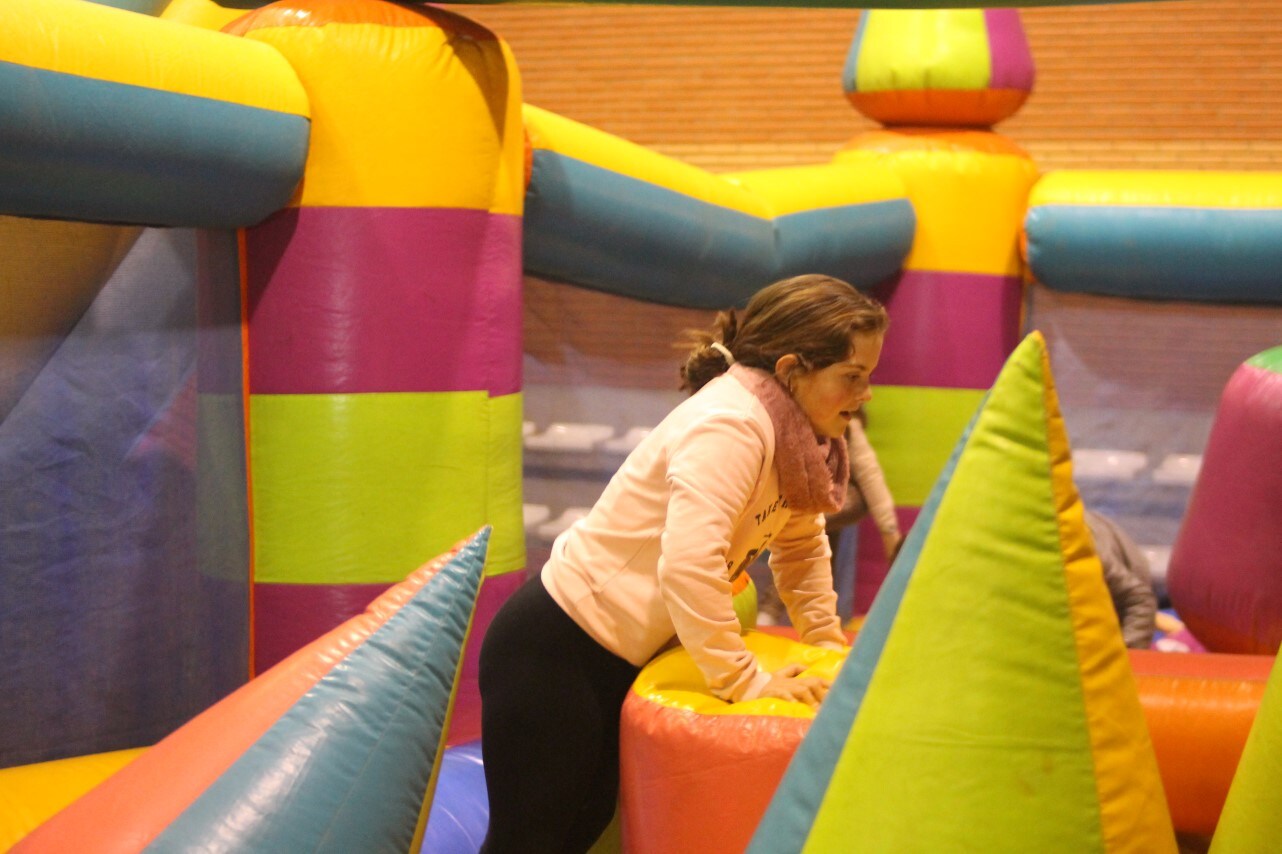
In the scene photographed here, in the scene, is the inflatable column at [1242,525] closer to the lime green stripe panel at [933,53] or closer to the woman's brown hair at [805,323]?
the lime green stripe panel at [933,53]

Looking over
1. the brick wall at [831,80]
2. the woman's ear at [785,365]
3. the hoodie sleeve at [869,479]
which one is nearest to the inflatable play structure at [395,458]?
the woman's ear at [785,365]

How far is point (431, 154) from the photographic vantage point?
185 cm

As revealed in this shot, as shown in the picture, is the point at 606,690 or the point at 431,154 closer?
the point at 606,690

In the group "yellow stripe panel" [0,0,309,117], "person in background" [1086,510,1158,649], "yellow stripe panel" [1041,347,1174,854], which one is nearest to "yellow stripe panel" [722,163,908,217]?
"person in background" [1086,510,1158,649]

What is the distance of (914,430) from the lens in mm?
3088

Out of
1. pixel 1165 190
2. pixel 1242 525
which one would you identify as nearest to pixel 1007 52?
pixel 1165 190

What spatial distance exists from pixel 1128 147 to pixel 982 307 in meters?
1.42

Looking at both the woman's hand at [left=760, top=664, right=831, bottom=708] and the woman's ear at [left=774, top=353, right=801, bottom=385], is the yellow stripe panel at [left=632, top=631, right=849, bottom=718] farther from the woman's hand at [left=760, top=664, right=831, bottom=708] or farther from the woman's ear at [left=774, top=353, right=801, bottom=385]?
the woman's ear at [left=774, top=353, right=801, bottom=385]

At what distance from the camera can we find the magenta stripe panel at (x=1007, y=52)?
3057 millimetres

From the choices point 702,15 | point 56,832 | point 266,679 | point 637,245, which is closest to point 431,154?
point 637,245

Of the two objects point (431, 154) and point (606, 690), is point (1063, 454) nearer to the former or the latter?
point (606, 690)

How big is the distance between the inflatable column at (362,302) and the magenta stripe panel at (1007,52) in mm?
1527

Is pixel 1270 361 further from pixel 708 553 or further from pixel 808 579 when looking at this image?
pixel 708 553

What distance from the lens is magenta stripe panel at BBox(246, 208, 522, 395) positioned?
5.98 ft
